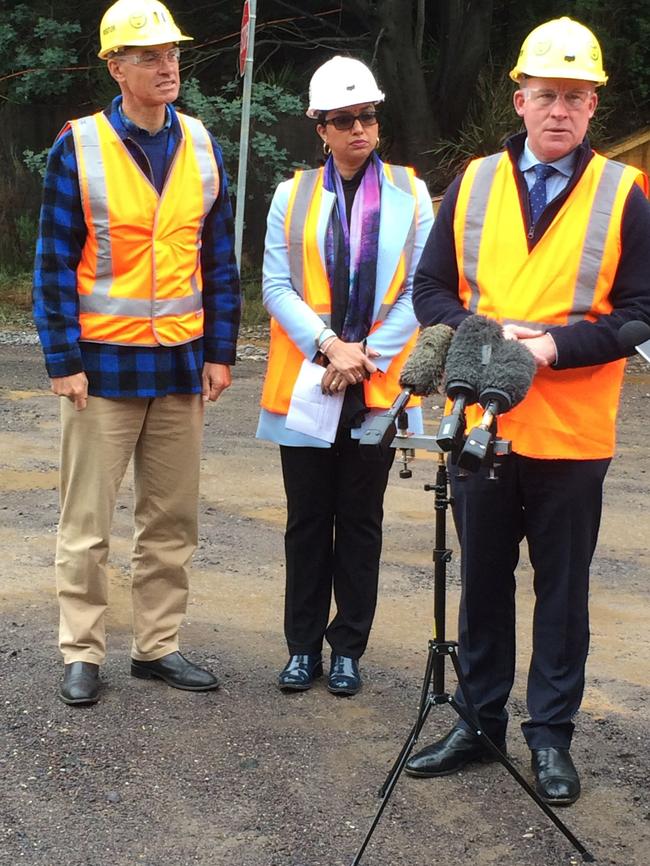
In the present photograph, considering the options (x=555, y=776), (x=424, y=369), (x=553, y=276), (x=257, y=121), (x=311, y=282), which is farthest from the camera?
(x=257, y=121)

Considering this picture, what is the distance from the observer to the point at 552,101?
12.3ft

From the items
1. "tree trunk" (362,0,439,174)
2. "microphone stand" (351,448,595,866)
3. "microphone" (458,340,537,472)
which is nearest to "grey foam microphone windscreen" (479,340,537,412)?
"microphone" (458,340,537,472)

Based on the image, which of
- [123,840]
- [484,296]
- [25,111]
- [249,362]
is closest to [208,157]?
[484,296]

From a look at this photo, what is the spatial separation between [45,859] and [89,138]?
243 centimetres

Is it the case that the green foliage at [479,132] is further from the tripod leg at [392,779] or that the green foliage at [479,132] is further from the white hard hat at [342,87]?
the tripod leg at [392,779]

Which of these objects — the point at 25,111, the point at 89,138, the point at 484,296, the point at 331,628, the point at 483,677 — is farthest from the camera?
the point at 25,111

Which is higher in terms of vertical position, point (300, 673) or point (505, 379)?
point (505, 379)

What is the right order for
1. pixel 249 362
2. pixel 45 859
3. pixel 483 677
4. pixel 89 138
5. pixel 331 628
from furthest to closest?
1. pixel 249 362
2. pixel 331 628
3. pixel 89 138
4. pixel 483 677
5. pixel 45 859

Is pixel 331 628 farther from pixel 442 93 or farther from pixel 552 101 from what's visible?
pixel 442 93

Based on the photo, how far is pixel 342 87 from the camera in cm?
459

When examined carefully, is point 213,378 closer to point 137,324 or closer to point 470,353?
point 137,324

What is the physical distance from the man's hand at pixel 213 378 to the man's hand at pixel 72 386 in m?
0.49

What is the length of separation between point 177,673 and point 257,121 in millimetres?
11280

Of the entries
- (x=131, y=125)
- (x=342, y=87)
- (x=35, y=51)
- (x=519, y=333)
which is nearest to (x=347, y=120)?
(x=342, y=87)
